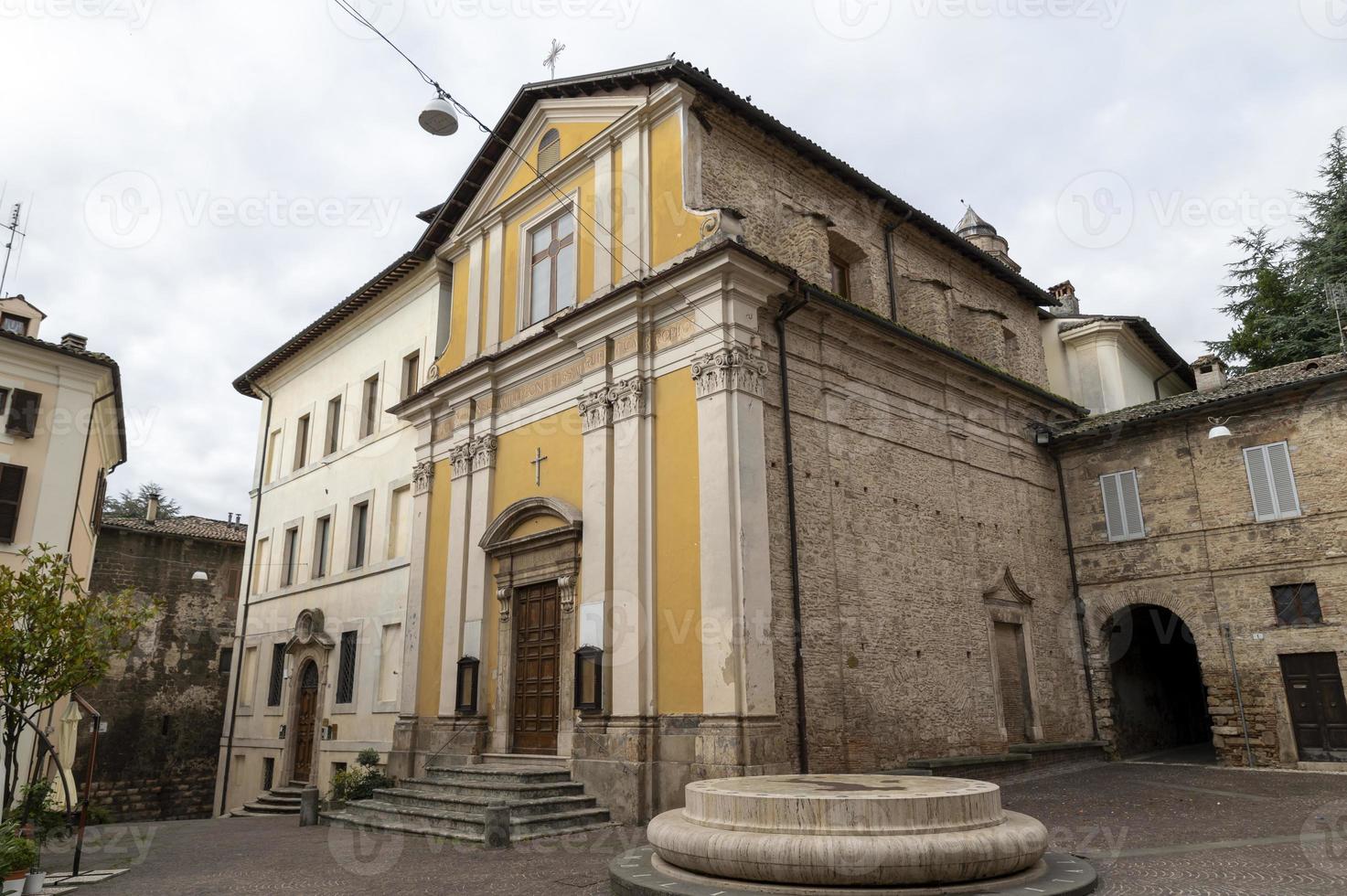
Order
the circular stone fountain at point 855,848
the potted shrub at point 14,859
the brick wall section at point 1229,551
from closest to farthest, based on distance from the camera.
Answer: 1. the circular stone fountain at point 855,848
2. the potted shrub at point 14,859
3. the brick wall section at point 1229,551

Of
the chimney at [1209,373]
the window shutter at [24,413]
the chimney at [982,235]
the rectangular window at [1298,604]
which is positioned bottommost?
the rectangular window at [1298,604]

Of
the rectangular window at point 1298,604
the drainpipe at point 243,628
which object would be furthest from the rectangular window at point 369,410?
the rectangular window at point 1298,604

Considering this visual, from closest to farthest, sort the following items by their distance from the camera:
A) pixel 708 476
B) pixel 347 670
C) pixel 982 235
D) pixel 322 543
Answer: pixel 708 476 → pixel 347 670 → pixel 322 543 → pixel 982 235

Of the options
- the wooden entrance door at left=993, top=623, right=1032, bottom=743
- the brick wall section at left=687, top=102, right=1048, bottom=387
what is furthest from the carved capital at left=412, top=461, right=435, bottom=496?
the wooden entrance door at left=993, top=623, right=1032, bottom=743

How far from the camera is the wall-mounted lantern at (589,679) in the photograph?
12.4m

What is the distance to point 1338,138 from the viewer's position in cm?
2719

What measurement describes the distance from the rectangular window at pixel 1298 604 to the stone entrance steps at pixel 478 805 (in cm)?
1240

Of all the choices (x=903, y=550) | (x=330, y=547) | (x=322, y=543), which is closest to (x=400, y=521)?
(x=330, y=547)

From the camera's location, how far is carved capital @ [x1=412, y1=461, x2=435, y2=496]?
1744 cm

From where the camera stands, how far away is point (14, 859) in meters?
7.49

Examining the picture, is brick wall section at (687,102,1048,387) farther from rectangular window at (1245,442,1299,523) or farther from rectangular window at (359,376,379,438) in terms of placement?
rectangular window at (359,376,379,438)

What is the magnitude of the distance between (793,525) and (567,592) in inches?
144

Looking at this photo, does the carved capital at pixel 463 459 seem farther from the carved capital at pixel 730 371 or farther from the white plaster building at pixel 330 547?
the carved capital at pixel 730 371

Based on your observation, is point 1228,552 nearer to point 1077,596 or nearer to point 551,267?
point 1077,596
